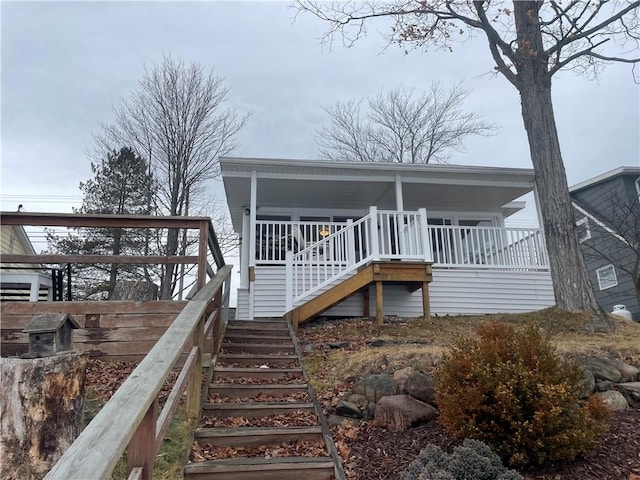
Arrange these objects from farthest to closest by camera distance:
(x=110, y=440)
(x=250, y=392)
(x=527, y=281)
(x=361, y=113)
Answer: (x=361, y=113) → (x=527, y=281) → (x=250, y=392) → (x=110, y=440)

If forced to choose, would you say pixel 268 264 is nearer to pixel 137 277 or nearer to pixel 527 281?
pixel 527 281

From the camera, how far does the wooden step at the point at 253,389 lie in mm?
3664

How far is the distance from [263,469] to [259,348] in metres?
2.46

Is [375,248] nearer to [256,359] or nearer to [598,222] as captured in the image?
[256,359]

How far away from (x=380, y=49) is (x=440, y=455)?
9.79 m

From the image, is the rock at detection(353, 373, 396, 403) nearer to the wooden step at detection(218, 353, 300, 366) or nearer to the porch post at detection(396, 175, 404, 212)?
the wooden step at detection(218, 353, 300, 366)

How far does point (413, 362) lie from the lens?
421 centimetres

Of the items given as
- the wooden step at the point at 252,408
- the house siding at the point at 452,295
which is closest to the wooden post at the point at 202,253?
the wooden step at the point at 252,408

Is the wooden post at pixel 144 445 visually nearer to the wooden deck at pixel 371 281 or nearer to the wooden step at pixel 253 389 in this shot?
the wooden step at pixel 253 389

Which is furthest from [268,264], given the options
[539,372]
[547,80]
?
[547,80]

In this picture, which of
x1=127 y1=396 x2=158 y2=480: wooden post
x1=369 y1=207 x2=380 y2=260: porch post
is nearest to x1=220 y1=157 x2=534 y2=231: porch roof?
x1=369 y1=207 x2=380 y2=260: porch post

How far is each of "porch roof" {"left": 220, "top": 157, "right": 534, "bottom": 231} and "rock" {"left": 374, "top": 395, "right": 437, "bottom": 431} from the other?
234 inches

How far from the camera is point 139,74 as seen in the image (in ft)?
40.8

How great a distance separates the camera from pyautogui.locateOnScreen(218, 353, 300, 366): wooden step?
446cm
